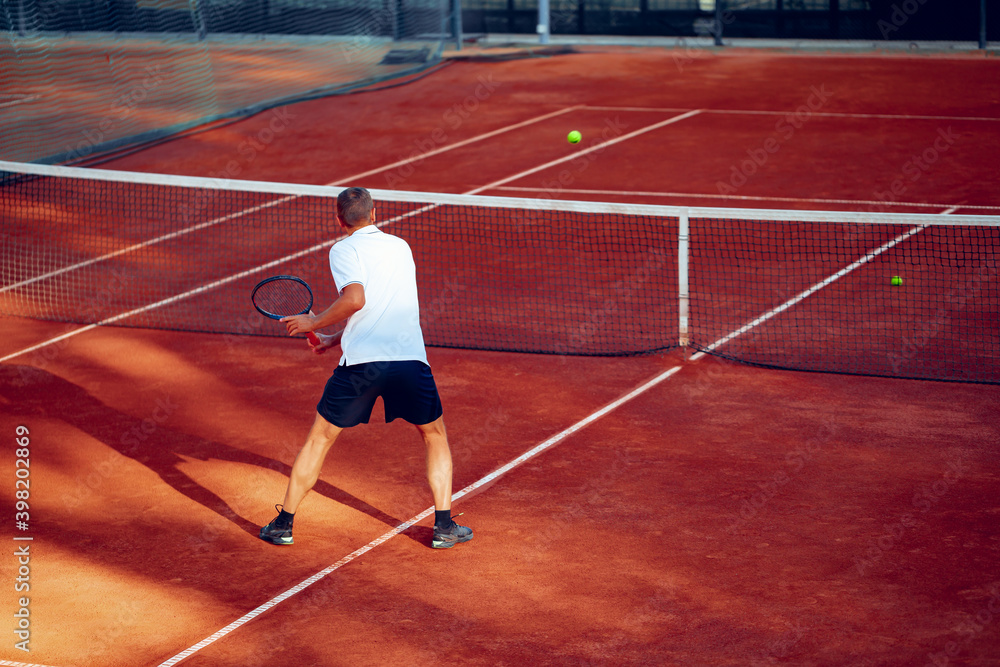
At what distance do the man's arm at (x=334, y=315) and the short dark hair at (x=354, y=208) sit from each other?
0.39m

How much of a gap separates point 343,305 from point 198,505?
1936mm

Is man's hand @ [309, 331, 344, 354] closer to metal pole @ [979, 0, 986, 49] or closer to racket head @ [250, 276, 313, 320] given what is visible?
racket head @ [250, 276, 313, 320]

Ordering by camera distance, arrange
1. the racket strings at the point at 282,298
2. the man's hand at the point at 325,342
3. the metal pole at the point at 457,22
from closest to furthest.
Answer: the man's hand at the point at 325,342 → the racket strings at the point at 282,298 → the metal pole at the point at 457,22

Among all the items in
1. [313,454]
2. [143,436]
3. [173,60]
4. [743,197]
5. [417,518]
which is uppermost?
[173,60]

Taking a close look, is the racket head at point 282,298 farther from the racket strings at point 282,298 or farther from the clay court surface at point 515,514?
the clay court surface at point 515,514

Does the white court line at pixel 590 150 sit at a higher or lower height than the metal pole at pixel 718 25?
lower

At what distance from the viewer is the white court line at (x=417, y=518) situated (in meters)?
5.09

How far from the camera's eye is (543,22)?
2548cm

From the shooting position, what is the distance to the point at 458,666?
4.83 m

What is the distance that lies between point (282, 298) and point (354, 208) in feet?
3.09

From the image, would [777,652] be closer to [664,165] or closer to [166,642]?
[166,642]

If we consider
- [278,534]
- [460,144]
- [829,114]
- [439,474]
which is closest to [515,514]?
[439,474]

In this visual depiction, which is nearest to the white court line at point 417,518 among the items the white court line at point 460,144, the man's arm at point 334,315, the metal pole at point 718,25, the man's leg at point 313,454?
the man's leg at point 313,454

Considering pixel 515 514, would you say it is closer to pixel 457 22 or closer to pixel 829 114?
pixel 829 114
